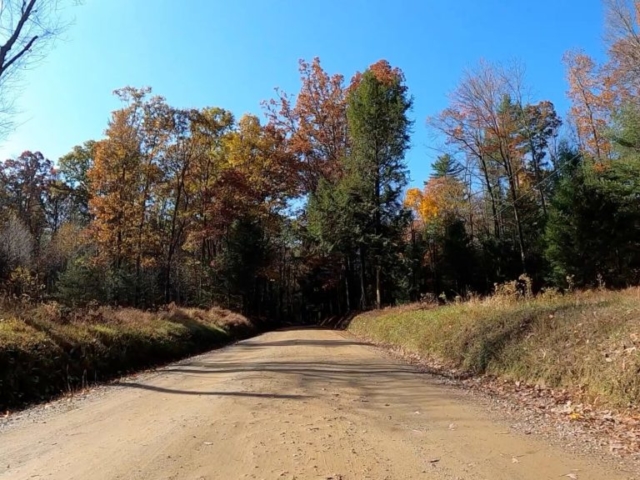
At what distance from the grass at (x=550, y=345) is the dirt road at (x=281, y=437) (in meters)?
1.49

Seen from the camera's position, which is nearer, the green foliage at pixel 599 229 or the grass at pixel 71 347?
the grass at pixel 71 347

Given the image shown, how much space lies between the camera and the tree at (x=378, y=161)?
3150 centimetres

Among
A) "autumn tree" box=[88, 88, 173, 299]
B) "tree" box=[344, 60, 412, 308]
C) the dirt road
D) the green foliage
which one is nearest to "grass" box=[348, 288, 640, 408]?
the dirt road

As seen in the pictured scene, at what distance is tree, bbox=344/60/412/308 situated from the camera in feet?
103

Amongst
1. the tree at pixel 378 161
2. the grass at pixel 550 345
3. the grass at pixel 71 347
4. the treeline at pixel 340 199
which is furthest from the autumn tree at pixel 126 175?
the grass at pixel 550 345

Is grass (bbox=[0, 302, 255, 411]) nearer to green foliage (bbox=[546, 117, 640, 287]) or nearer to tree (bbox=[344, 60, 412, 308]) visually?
tree (bbox=[344, 60, 412, 308])

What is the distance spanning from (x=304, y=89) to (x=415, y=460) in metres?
38.9

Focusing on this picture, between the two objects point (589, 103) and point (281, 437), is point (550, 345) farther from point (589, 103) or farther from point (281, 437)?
point (589, 103)

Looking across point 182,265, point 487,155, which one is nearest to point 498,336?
A: point 487,155

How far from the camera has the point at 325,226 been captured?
3472cm

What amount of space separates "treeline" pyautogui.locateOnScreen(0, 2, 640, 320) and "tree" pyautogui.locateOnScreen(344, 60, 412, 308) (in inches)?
3.7

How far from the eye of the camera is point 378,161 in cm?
3194

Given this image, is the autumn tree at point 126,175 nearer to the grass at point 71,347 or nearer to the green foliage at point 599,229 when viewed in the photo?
the grass at point 71,347

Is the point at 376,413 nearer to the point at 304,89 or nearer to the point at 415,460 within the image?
the point at 415,460
